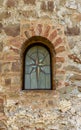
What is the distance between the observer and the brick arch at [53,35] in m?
5.09

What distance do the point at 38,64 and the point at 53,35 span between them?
20.8 inches

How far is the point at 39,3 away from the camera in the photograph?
17.4 ft

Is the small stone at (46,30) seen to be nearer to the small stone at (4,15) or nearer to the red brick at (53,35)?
the red brick at (53,35)

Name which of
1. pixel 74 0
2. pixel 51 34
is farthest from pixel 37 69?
pixel 74 0

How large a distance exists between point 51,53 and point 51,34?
0.31m

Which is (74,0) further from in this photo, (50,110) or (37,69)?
(50,110)

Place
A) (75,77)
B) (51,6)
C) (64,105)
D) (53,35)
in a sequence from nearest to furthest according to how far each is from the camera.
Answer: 1. (64,105)
2. (75,77)
3. (53,35)
4. (51,6)

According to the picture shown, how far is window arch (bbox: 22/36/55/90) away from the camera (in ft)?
17.0

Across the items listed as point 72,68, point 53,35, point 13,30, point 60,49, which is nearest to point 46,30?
point 53,35

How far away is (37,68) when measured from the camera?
17.2ft

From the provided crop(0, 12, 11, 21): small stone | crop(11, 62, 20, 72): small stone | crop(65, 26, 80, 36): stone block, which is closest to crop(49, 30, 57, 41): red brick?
crop(65, 26, 80, 36): stone block

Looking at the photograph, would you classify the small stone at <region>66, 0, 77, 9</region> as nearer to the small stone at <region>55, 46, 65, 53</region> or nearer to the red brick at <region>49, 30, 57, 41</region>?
the red brick at <region>49, 30, 57, 41</region>

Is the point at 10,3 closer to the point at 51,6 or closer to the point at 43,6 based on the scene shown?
the point at 43,6

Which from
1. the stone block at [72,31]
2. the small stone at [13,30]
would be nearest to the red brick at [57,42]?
the stone block at [72,31]
